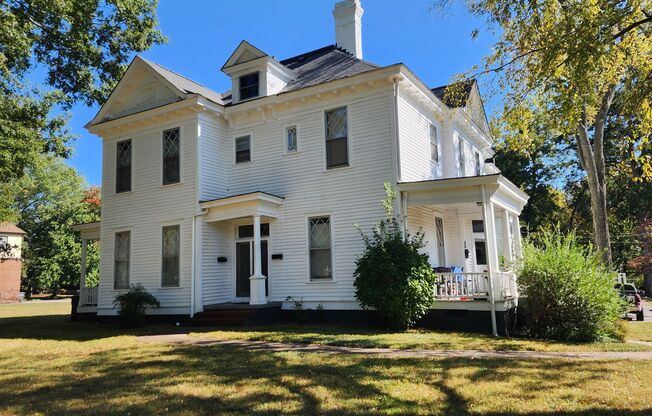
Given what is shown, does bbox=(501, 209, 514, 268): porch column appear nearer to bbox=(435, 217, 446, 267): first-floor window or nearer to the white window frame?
bbox=(435, 217, 446, 267): first-floor window

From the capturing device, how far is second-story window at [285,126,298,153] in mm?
14250

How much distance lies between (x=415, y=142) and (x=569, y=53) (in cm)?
733

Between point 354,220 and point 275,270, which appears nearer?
point 354,220

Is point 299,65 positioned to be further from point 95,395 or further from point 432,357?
point 95,395

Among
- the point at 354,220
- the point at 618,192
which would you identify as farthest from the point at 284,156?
the point at 618,192

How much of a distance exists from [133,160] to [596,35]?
13963 mm

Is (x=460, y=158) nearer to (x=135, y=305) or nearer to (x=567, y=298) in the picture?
(x=567, y=298)

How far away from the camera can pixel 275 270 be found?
45.6 ft

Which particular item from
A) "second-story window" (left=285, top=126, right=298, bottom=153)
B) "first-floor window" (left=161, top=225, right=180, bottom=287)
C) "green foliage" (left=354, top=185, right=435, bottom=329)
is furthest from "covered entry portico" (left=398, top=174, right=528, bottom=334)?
"first-floor window" (left=161, top=225, right=180, bottom=287)

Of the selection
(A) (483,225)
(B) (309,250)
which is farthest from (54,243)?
(A) (483,225)

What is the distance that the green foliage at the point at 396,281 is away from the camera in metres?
10.9

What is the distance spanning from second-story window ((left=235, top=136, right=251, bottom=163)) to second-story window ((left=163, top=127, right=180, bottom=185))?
1863 millimetres

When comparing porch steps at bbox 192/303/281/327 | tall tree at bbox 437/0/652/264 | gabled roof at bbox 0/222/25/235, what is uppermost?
gabled roof at bbox 0/222/25/235

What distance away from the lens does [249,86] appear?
1533 cm
